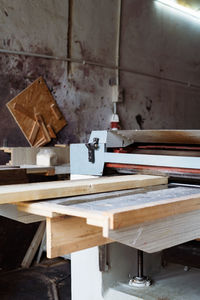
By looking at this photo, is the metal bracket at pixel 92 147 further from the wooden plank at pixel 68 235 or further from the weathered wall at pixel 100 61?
the weathered wall at pixel 100 61

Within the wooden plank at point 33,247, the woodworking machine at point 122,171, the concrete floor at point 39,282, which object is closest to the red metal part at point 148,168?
the woodworking machine at point 122,171

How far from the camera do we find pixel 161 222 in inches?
32.0

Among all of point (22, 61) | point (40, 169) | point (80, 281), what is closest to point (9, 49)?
point (22, 61)

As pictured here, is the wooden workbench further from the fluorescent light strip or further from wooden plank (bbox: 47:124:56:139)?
the fluorescent light strip

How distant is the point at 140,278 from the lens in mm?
1401

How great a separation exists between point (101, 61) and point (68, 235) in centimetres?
340

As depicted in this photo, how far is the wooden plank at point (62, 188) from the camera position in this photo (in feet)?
2.77

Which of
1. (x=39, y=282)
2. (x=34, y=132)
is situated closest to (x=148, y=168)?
(x=39, y=282)

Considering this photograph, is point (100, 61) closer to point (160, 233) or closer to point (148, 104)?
point (148, 104)

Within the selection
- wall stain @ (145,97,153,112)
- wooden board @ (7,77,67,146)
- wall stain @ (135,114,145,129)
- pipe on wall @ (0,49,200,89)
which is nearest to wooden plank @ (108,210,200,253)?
wooden board @ (7,77,67,146)

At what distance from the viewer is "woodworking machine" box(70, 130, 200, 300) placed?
1284 millimetres

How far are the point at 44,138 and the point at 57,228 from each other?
2.69 m

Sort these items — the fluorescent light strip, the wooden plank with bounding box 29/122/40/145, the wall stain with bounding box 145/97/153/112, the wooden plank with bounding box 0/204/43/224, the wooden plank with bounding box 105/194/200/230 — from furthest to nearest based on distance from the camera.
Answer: the fluorescent light strip < the wall stain with bounding box 145/97/153/112 < the wooden plank with bounding box 29/122/40/145 < the wooden plank with bounding box 0/204/43/224 < the wooden plank with bounding box 105/194/200/230

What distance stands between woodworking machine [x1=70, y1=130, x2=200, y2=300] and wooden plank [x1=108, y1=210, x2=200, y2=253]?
1.08ft
